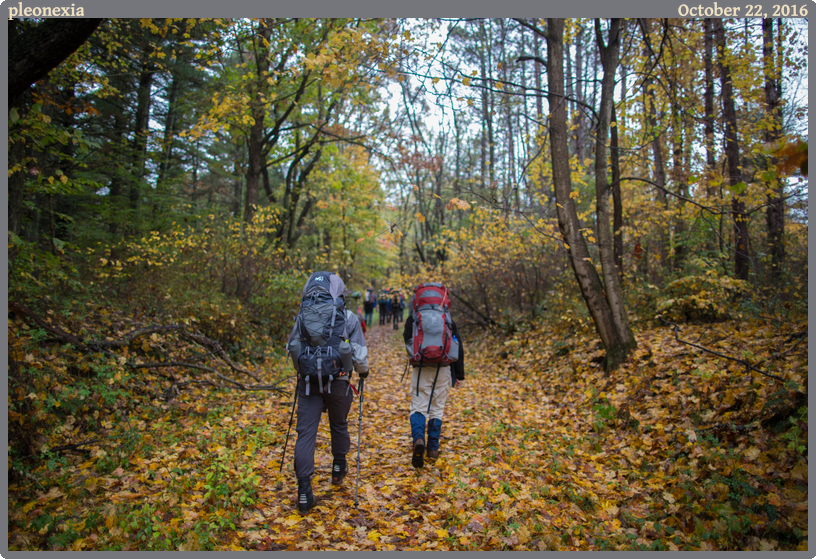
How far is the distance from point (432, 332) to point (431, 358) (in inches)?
11.4

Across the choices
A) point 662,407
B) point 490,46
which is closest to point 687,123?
point 662,407

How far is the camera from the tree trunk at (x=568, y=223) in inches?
278

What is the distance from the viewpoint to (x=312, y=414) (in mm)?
3904

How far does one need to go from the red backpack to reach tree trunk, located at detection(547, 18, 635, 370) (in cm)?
307

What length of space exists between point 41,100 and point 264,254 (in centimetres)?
648

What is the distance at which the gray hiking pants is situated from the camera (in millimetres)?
3773

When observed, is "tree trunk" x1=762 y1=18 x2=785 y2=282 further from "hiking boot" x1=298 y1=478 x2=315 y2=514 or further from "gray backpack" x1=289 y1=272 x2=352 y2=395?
"hiking boot" x1=298 y1=478 x2=315 y2=514

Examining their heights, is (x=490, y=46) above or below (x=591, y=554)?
above

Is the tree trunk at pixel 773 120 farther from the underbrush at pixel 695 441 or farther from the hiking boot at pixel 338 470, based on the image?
the hiking boot at pixel 338 470

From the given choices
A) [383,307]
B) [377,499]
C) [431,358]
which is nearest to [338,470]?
[377,499]

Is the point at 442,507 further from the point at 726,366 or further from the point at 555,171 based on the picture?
the point at 555,171

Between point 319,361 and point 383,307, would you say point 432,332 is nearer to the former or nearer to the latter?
point 319,361

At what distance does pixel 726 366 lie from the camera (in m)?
5.18

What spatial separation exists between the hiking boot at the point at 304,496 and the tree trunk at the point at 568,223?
5.20m
